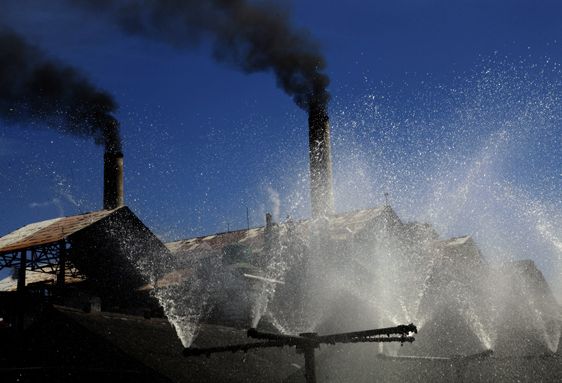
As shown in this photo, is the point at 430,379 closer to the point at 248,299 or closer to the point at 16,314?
the point at 248,299

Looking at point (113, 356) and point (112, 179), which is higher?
point (112, 179)

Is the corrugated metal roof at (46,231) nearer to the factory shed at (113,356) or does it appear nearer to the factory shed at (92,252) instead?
the factory shed at (92,252)

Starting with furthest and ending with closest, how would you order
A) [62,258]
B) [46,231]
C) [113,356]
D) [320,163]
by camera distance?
[320,163] → [46,231] → [62,258] → [113,356]

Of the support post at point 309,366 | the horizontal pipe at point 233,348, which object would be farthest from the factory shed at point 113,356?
the support post at point 309,366

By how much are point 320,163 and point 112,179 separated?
13.5 meters

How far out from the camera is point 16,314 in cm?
1745

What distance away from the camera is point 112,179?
32.4 metres

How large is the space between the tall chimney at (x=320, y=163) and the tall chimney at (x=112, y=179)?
12.4 meters

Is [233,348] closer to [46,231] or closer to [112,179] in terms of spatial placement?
[46,231]

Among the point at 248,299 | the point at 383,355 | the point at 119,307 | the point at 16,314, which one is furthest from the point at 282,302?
the point at 16,314

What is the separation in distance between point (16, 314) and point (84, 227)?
6.39m

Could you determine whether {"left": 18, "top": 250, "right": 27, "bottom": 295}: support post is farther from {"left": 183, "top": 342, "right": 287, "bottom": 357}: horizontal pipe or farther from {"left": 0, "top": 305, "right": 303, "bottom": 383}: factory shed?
{"left": 183, "top": 342, "right": 287, "bottom": 357}: horizontal pipe

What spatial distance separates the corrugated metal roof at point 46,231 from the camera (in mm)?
22562

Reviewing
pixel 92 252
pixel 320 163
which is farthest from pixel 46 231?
pixel 320 163
